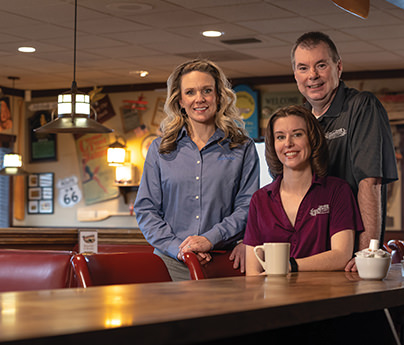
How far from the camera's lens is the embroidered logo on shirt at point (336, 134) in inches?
106

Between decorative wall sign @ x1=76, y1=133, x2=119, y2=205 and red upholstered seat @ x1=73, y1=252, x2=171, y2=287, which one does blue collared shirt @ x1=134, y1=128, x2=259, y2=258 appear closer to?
red upholstered seat @ x1=73, y1=252, x2=171, y2=287

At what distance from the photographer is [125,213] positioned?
10414 mm

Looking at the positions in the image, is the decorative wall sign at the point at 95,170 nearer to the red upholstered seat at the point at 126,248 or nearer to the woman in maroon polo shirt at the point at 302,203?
the red upholstered seat at the point at 126,248

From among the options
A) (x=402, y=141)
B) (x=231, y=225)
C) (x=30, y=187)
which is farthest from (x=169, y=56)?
(x=231, y=225)

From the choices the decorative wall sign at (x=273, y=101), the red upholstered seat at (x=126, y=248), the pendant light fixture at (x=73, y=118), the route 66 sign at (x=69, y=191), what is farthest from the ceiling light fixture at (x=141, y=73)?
the red upholstered seat at (x=126, y=248)

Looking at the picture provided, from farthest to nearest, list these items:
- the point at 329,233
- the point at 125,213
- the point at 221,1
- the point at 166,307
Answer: the point at 125,213 < the point at 221,1 < the point at 329,233 < the point at 166,307

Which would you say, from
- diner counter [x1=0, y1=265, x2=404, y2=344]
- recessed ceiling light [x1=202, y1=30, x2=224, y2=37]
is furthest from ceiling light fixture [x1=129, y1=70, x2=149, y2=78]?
diner counter [x1=0, y1=265, x2=404, y2=344]

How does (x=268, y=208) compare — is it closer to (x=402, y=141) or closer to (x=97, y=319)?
(x=97, y=319)

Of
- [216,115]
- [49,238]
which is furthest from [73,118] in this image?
[216,115]

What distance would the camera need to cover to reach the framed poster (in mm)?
11117

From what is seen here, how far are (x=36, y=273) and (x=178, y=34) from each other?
511 cm

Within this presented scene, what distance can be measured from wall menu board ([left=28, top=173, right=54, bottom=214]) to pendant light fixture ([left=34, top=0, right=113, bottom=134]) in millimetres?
5707

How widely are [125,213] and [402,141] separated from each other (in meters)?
4.08

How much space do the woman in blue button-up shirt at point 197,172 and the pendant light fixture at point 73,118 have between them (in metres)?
2.55
